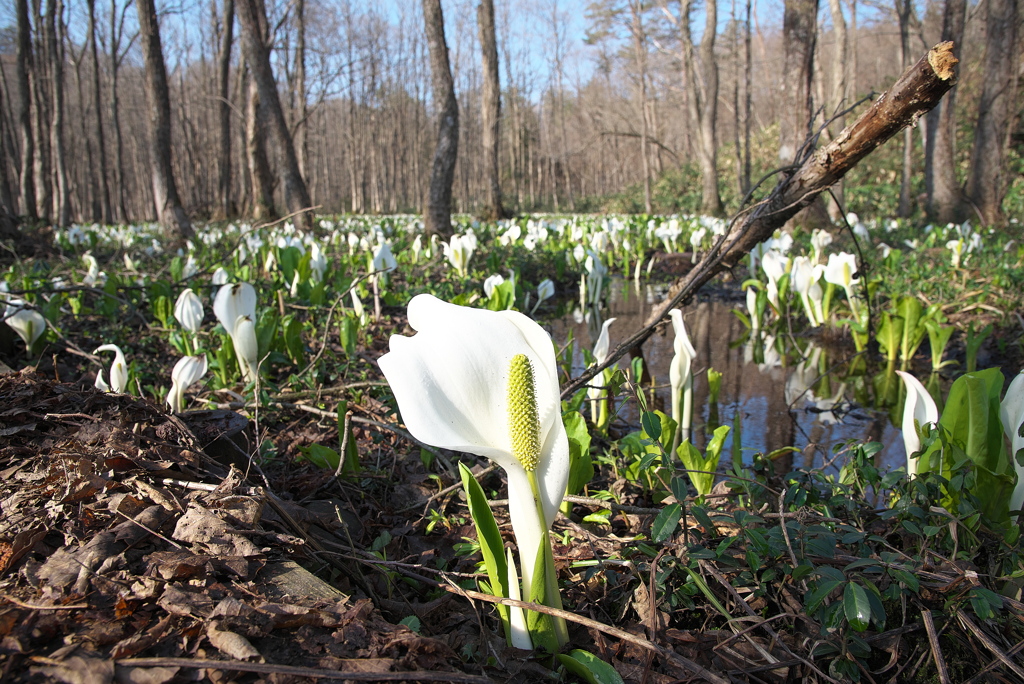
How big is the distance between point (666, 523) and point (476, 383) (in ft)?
2.13

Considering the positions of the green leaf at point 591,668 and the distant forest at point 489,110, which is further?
the distant forest at point 489,110

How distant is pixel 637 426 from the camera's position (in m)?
3.22

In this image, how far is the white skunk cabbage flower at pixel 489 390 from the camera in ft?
3.07

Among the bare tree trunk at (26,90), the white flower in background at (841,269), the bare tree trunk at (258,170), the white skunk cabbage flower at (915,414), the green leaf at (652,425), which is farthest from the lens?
the bare tree trunk at (258,170)

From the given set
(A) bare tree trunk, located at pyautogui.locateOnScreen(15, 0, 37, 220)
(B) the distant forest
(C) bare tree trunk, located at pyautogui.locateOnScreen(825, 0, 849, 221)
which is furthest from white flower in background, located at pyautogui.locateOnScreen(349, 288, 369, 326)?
(A) bare tree trunk, located at pyautogui.locateOnScreen(15, 0, 37, 220)

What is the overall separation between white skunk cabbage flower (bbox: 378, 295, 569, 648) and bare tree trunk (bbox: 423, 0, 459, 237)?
26.5 ft

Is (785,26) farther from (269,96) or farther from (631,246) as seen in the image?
(269,96)

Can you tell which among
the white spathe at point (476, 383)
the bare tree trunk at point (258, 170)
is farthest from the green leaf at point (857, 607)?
the bare tree trunk at point (258, 170)

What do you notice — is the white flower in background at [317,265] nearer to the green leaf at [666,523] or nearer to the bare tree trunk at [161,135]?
the green leaf at [666,523]

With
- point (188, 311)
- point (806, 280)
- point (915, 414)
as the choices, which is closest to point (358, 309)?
point (188, 311)

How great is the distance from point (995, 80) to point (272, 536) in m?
10.6

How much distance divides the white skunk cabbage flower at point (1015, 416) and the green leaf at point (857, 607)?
0.52m

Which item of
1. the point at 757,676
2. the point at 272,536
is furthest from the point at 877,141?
the point at 272,536

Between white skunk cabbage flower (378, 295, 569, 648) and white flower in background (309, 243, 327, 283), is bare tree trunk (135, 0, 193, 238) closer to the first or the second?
white flower in background (309, 243, 327, 283)
